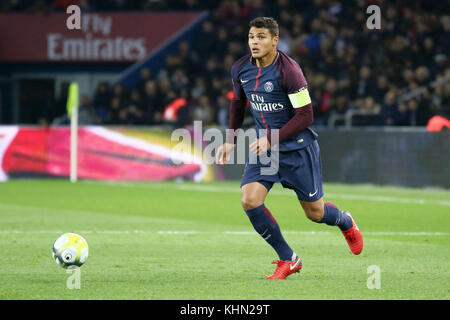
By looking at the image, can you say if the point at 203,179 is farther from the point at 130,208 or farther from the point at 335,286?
the point at 335,286

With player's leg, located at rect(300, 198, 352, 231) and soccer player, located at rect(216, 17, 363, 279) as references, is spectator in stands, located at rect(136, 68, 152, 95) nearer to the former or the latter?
player's leg, located at rect(300, 198, 352, 231)

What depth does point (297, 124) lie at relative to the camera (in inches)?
311

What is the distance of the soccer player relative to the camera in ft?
25.9

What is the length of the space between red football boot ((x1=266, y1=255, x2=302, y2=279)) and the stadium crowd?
11868 mm

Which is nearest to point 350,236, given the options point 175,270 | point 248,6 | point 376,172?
point 175,270

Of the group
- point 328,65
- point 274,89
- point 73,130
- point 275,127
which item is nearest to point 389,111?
point 328,65

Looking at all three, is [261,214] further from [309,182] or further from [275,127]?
[275,127]

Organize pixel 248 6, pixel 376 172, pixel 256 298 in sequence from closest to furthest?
pixel 256 298 < pixel 376 172 < pixel 248 6

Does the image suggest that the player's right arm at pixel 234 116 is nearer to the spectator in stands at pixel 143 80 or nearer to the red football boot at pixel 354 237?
the red football boot at pixel 354 237

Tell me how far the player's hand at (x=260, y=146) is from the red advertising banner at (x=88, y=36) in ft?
66.6

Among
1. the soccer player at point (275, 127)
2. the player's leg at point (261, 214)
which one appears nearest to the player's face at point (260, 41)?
the soccer player at point (275, 127)

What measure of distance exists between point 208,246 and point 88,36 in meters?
19.0

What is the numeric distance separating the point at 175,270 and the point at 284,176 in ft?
4.09

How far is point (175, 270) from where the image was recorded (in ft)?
27.7
